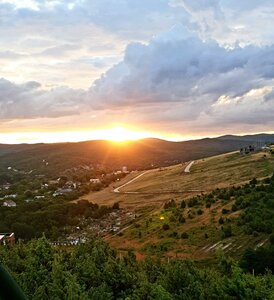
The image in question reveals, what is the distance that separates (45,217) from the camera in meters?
78.3

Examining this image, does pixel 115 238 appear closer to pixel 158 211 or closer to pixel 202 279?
pixel 158 211

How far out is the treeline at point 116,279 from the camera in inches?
842

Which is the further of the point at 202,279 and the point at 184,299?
the point at 202,279

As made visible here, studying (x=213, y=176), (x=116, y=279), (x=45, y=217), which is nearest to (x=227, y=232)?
(x=116, y=279)

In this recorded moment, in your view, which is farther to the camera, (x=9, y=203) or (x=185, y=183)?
(x=185, y=183)

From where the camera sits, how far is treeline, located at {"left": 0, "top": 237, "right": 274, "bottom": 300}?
70.2 ft

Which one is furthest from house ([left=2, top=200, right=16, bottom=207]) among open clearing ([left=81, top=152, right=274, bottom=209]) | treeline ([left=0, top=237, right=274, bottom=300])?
treeline ([left=0, top=237, right=274, bottom=300])

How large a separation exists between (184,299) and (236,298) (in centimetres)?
239

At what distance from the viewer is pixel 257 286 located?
2122 cm

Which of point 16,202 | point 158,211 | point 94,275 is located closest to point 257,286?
point 94,275

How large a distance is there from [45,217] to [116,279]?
5474cm

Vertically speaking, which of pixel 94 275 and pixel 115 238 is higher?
pixel 94 275

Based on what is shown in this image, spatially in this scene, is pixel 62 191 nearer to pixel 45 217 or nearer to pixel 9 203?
pixel 9 203

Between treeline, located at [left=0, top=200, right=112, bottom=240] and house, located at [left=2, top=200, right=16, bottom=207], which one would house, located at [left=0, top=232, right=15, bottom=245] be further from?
house, located at [left=2, top=200, right=16, bottom=207]
